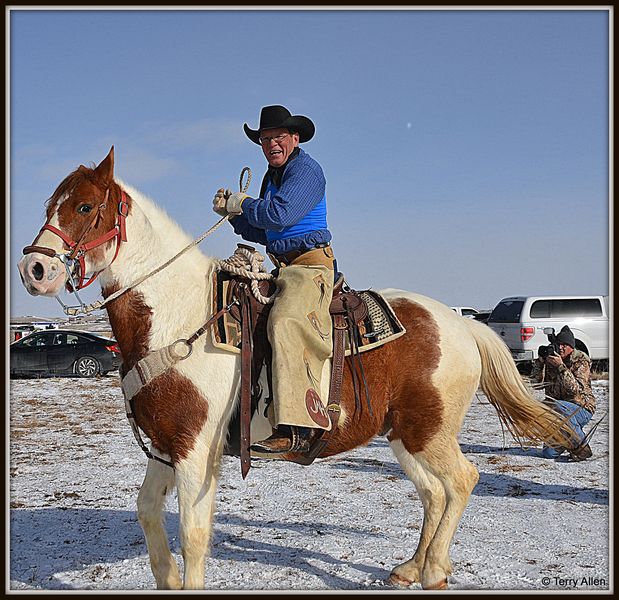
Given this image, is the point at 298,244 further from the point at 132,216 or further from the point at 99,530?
the point at 99,530

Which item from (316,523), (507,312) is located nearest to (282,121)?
(316,523)

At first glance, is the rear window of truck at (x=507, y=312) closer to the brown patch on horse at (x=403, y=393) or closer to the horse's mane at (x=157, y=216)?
the brown patch on horse at (x=403, y=393)

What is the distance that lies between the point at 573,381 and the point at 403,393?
194 inches

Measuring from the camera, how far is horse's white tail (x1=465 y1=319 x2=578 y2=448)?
460 centimetres

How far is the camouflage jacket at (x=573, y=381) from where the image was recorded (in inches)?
318

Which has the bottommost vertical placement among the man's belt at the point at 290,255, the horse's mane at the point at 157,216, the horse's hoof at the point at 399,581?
the horse's hoof at the point at 399,581

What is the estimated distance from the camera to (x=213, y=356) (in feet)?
12.2

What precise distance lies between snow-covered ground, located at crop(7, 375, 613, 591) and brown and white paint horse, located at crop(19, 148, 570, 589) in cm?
59

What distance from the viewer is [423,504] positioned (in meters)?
4.26

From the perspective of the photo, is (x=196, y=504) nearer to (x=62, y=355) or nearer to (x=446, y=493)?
(x=446, y=493)

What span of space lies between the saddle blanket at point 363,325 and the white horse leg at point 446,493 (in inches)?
32.0

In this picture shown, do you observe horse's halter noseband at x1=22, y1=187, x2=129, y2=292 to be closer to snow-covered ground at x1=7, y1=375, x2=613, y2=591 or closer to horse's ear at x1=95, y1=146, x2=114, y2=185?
horse's ear at x1=95, y1=146, x2=114, y2=185

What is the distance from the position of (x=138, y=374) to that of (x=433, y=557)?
229cm

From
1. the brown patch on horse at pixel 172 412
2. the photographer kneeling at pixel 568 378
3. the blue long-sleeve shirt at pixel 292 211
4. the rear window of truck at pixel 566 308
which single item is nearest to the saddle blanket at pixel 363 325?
the brown patch on horse at pixel 172 412
